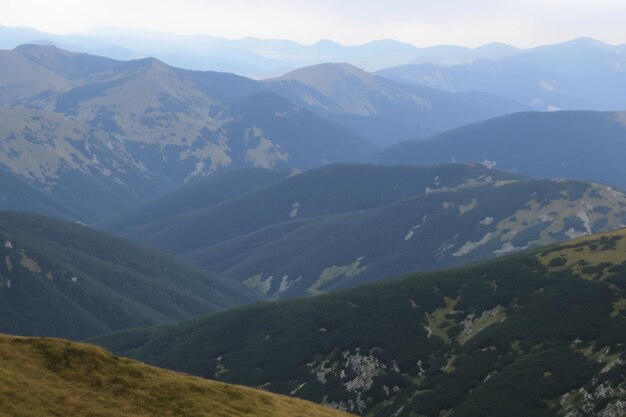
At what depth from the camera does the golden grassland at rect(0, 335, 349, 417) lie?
60062 millimetres

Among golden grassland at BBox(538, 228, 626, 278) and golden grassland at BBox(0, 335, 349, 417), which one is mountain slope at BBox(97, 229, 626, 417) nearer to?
golden grassland at BBox(538, 228, 626, 278)

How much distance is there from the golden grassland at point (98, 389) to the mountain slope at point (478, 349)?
204 ft

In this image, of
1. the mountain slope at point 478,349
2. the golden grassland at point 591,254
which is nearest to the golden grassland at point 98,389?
the mountain slope at point 478,349

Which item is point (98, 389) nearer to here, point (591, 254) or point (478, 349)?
point (478, 349)

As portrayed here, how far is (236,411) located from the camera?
72500 millimetres

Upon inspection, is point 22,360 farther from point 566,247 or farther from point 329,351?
point 566,247

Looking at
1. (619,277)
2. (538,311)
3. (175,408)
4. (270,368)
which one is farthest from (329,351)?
(175,408)

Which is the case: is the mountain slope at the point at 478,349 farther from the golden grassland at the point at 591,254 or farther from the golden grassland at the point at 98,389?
the golden grassland at the point at 98,389

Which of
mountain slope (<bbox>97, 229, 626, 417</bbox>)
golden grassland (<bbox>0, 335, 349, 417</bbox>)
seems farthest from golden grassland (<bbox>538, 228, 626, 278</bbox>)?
golden grassland (<bbox>0, 335, 349, 417</bbox>)

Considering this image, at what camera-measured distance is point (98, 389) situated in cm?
→ 6712

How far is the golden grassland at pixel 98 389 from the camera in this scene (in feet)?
197

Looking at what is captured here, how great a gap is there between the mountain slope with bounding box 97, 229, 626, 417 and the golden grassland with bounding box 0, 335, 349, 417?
62.3m

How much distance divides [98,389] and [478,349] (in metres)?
102

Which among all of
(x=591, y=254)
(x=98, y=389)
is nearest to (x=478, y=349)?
(x=591, y=254)
